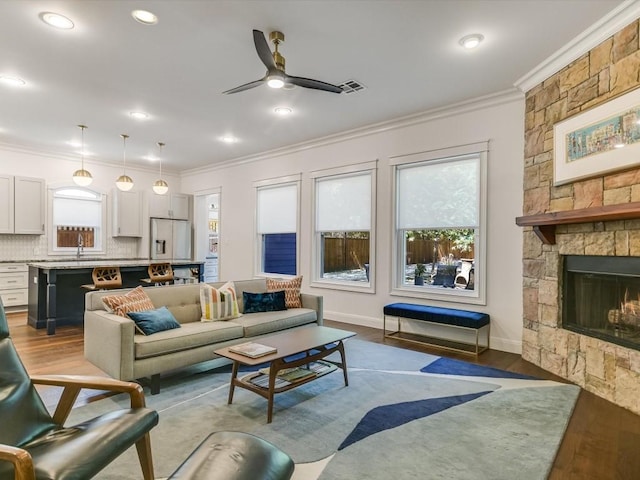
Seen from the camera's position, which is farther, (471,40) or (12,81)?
(12,81)

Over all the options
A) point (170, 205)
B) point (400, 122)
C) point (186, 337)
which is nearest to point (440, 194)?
point (400, 122)

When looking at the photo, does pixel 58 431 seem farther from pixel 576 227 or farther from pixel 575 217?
pixel 576 227

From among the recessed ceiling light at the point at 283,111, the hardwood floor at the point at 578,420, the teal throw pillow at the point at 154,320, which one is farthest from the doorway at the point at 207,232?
the teal throw pillow at the point at 154,320

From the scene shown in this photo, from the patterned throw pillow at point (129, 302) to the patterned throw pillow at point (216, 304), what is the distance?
1.70ft

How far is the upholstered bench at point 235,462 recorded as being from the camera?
1442 millimetres

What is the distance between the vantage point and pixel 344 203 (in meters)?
6.00

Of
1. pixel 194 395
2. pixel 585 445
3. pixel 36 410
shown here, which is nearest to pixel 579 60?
pixel 585 445

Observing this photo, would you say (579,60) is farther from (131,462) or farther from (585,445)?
(131,462)

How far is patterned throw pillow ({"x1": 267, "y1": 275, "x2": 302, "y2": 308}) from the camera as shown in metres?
4.65

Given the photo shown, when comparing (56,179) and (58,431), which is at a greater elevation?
(56,179)

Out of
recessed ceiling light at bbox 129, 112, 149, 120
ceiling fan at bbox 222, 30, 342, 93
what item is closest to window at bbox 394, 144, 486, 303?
ceiling fan at bbox 222, 30, 342, 93

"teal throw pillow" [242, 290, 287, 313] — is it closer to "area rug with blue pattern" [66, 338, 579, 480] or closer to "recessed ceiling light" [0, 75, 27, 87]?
"area rug with blue pattern" [66, 338, 579, 480]

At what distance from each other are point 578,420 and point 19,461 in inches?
128

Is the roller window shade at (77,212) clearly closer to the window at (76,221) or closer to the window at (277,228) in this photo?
the window at (76,221)
